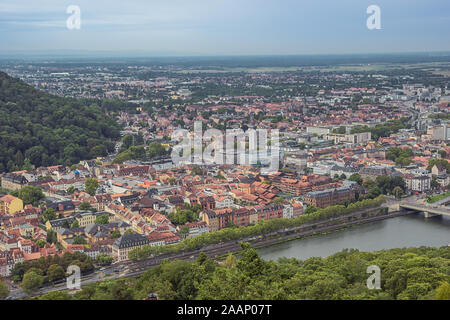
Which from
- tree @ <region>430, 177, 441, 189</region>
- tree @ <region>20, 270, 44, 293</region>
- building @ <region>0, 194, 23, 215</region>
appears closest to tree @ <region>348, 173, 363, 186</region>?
tree @ <region>430, 177, 441, 189</region>

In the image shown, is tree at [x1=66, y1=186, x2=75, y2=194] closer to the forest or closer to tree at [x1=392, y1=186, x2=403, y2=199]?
the forest

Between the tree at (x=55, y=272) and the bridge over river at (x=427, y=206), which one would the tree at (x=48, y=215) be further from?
the bridge over river at (x=427, y=206)

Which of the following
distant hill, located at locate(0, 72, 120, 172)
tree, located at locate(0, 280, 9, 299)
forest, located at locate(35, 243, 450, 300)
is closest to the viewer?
forest, located at locate(35, 243, 450, 300)

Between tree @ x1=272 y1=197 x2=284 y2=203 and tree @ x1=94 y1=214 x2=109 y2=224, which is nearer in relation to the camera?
tree @ x1=94 y1=214 x2=109 y2=224

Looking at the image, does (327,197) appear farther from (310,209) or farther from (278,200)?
(278,200)

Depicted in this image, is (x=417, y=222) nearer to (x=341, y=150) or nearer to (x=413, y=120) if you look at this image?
(x=341, y=150)

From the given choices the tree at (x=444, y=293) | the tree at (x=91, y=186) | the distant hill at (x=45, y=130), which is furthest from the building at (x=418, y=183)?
the distant hill at (x=45, y=130)

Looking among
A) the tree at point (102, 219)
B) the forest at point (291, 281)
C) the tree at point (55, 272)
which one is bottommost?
the tree at point (55, 272)
